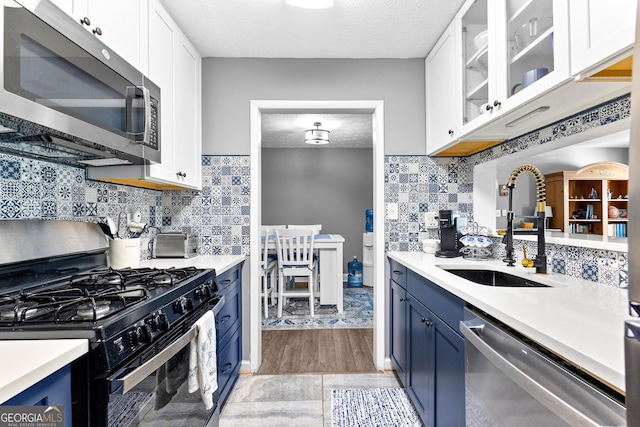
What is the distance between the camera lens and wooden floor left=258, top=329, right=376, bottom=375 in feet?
8.34

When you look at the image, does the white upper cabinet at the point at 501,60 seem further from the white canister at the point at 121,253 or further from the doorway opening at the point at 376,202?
the white canister at the point at 121,253

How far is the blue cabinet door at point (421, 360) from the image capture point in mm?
1618

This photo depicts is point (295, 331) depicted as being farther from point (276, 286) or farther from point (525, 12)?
point (525, 12)

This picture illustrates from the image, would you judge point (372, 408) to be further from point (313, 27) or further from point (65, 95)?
point (313, 27)

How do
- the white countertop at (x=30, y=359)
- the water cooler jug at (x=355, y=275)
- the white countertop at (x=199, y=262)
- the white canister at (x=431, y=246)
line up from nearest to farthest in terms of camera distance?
the white countertop at (x=30, y=359) → the white countertop at (x=199, y=262) → the white canister at (x=431, y=246) → the water cooler jug at (x=355, y=275)

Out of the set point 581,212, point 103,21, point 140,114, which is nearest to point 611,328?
point 581,212

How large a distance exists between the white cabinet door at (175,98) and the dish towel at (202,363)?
86 cm

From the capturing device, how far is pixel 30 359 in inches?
28.2

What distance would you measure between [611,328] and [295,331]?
2.83 metres

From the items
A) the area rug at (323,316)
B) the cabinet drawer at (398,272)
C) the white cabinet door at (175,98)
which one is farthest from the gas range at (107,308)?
the area rug at (323,316)

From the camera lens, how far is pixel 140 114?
1.46m

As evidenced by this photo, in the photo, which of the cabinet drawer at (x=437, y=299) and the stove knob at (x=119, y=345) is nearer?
the stove knob at (x=119, y=345)

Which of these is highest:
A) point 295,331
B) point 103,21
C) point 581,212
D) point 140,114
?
point 103,21

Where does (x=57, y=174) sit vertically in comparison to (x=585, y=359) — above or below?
above
